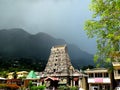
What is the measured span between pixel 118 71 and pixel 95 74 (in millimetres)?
10064

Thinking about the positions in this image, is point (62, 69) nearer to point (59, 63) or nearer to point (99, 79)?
point (59, 63)

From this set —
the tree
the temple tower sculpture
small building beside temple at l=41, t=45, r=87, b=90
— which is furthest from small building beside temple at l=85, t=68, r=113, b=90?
the tree

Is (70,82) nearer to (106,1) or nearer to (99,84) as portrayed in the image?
(99,84)

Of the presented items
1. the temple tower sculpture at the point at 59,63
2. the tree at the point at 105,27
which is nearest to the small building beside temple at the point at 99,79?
the temple tower sculpture at the point at 59,63

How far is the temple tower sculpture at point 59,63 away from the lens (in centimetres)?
10469

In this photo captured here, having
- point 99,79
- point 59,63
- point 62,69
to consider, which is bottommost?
point 99,79

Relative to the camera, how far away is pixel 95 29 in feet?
85.6

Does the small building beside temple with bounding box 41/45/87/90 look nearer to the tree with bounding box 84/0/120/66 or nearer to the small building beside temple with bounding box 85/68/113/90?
the small building beside temple with bounding box 85/68/113/90

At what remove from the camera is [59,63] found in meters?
106

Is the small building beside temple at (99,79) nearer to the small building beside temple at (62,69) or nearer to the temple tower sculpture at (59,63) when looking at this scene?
the small building beside temple at (62,69)

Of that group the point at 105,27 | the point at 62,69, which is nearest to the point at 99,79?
the point at 62,69

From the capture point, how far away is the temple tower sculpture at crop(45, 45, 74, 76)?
10469 cm

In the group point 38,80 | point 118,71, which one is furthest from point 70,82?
point 118,71

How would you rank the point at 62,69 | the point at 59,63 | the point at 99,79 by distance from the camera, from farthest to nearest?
the point at 59,63 → the point at 62,69 → the point at 99,79
